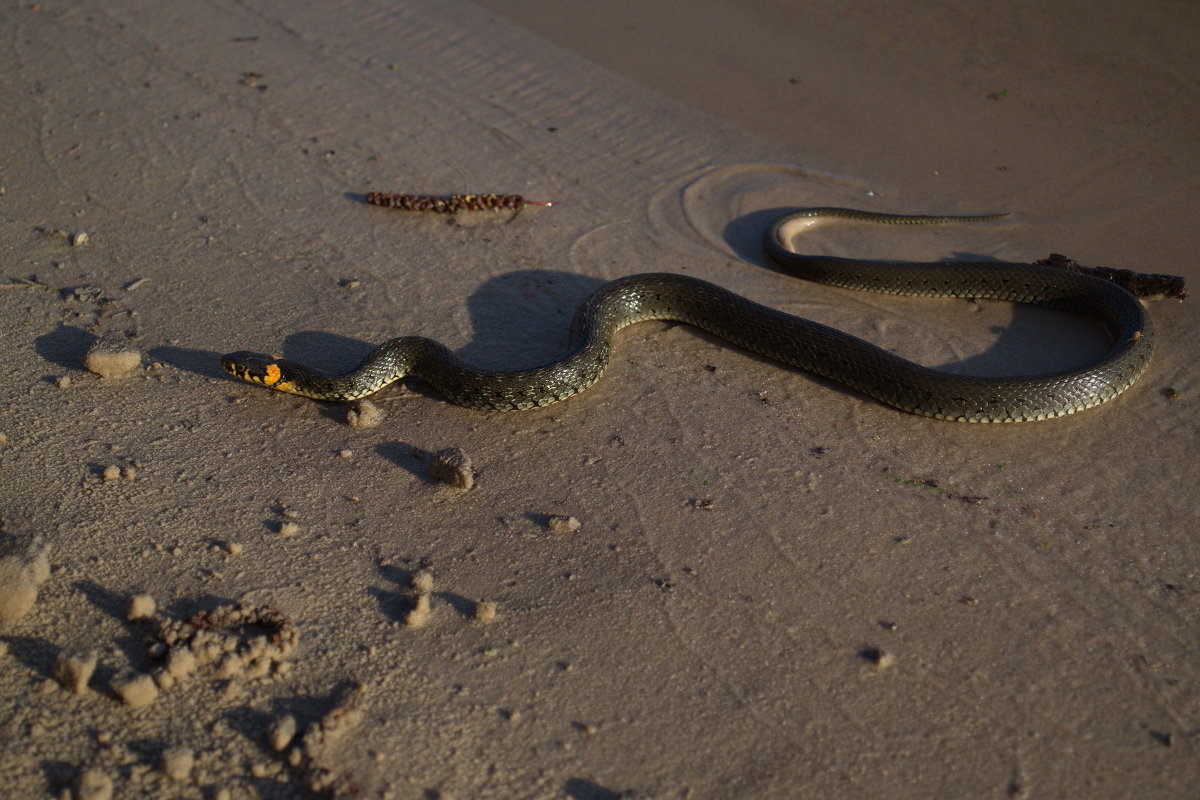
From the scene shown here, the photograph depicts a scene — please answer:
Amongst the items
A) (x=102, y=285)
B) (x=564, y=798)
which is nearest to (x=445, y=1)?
(x=102, y=285)

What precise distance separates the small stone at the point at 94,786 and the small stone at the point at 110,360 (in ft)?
11.6

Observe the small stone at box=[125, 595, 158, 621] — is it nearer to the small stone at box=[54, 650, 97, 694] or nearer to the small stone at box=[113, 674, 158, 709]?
the small stone at box=[54, 650, 97, 694]

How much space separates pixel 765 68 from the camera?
1215 centimetres

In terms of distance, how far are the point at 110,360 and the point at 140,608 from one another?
2.59m

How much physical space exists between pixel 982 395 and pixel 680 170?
15.6 feet

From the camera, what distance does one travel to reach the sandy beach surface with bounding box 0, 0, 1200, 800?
14.7ft

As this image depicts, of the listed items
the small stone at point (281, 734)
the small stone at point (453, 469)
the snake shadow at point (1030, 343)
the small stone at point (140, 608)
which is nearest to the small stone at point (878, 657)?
the small stone at point (453, 469)

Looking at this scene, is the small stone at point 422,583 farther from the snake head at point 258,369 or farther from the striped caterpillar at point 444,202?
the striped caterpillar at point 444,202

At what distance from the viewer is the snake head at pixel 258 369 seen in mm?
6566

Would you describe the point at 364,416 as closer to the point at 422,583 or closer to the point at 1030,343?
the point at 422,583

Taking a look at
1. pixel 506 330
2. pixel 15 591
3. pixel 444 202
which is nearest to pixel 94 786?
pixel 15 591

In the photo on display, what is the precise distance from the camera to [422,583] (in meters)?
5.15

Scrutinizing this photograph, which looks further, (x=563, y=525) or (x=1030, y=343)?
(x=1030, y=343)

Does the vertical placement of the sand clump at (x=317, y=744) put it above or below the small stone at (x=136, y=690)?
above
